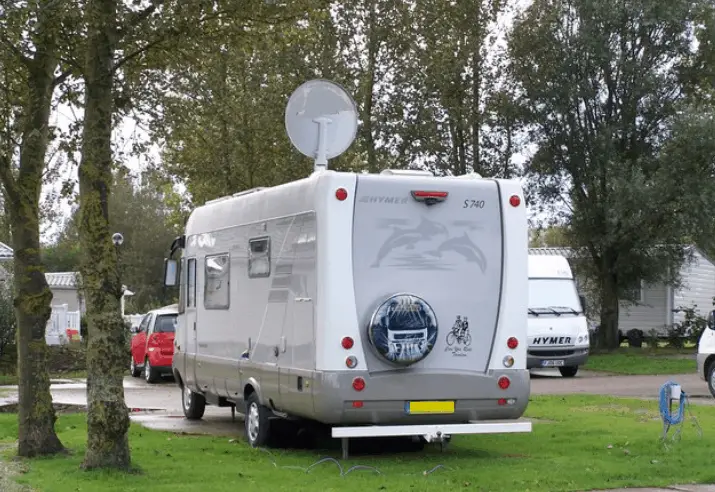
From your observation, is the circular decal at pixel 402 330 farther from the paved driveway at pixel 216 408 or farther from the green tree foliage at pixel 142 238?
the green tree foliage at pixel 142 238

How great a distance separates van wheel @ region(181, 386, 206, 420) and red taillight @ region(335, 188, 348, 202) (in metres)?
6.04

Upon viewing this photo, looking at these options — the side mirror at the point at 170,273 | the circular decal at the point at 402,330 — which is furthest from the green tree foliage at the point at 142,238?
the circular decal at the point at 402,330

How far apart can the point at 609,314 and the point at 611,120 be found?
19.7 ft

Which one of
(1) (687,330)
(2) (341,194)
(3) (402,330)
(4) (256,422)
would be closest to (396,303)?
(3) (402,330)

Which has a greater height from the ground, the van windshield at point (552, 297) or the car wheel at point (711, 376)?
the van windshield at point (552, 297)

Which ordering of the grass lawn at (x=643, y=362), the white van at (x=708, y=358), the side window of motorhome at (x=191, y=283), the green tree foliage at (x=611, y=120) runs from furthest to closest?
the green tree foliage at (x=611, y=120) < the grass lawn at (x=643, y=362) < the white van at (x=708, y=358) < the side window of motorhome at (x=191, y=283)

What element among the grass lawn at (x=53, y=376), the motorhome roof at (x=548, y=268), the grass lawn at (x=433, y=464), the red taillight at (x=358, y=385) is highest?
the motorhome roof at (x=548, y=268)

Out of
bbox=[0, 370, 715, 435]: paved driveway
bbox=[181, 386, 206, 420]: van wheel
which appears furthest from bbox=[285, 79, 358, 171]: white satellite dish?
bbox=[181, 386, 206, 420]: van wheel

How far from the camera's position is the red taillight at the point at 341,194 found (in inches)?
467

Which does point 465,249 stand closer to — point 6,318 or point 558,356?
point 558,356

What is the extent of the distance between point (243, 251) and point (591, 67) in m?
24.5

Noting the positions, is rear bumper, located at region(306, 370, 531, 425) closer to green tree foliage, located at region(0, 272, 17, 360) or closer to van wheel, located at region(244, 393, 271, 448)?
van wheel, located at region(244, 393, 271, 448)

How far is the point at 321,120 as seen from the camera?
14.4m

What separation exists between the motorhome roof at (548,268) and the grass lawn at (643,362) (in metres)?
3.23
